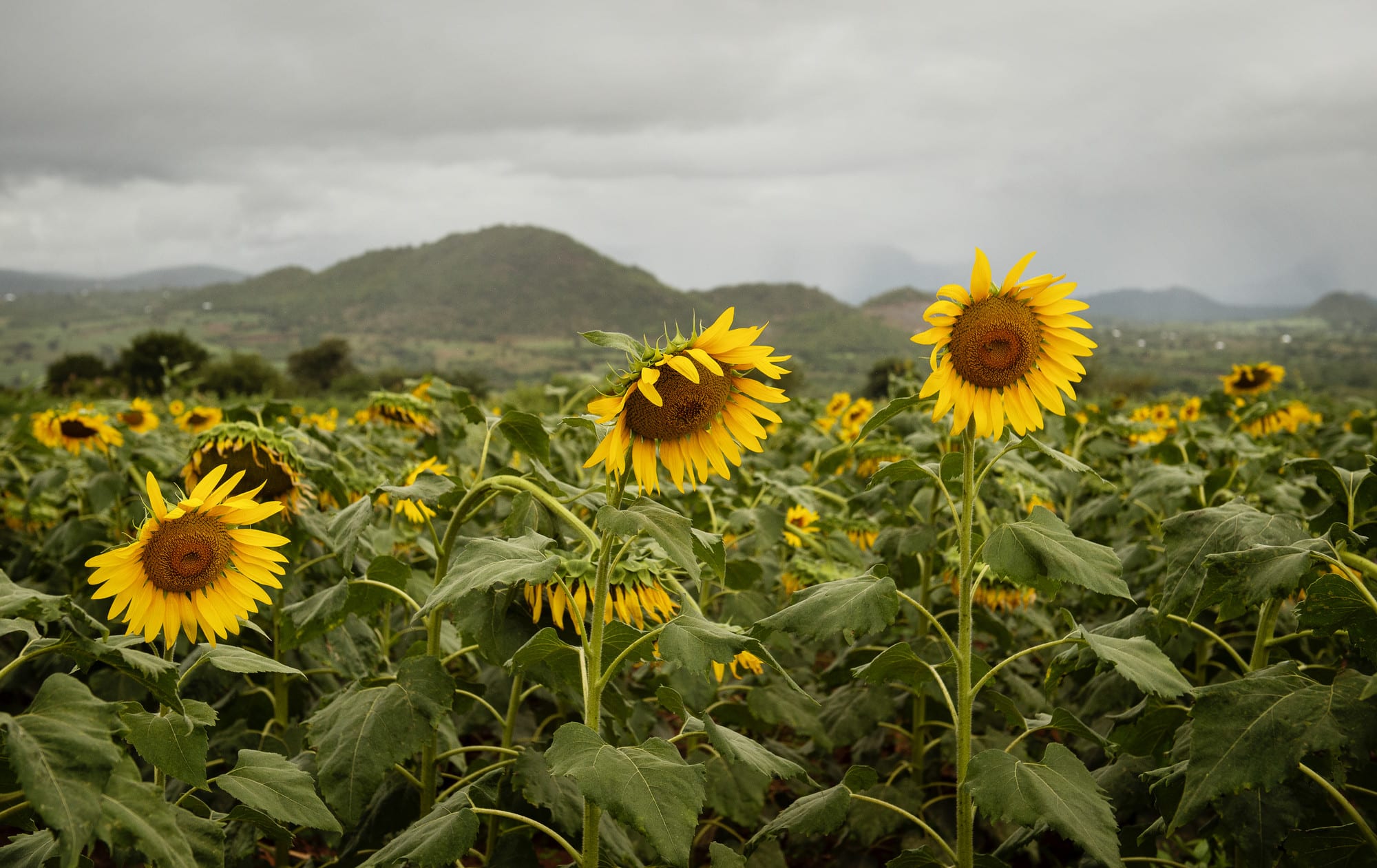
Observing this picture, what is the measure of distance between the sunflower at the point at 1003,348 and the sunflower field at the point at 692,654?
10mm

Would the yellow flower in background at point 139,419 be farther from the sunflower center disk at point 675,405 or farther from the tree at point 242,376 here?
the tree at point 242,376

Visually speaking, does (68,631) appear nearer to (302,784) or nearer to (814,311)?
(302,784)

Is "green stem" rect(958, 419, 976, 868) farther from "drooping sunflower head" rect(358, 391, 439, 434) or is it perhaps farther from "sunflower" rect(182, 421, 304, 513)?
"drooping sunflower head" rect(358, 391, 439, 434)

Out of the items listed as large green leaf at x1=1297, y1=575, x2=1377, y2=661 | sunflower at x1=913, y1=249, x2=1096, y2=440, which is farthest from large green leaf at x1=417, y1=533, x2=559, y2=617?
large green leaf at x1=1297, y1=575, x2=1377, y2=661

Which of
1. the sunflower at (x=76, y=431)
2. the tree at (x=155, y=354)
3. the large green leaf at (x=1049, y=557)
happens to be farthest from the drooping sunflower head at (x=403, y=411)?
the tree at (x=155, y=354)

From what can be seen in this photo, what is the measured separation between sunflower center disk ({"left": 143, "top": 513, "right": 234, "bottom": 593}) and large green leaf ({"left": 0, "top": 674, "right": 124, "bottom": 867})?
554 millimetres

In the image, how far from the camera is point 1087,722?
3.66 meters

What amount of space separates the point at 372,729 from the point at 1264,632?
8.40ft

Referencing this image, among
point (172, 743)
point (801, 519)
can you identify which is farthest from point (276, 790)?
point (801, 519)

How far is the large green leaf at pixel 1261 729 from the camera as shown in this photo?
1.96 metres

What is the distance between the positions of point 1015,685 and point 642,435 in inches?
90.1

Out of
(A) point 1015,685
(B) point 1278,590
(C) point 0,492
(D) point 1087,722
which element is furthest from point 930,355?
(C) point 0,492

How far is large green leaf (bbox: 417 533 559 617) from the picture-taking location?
1.92 m

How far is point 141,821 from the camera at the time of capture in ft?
5.10
